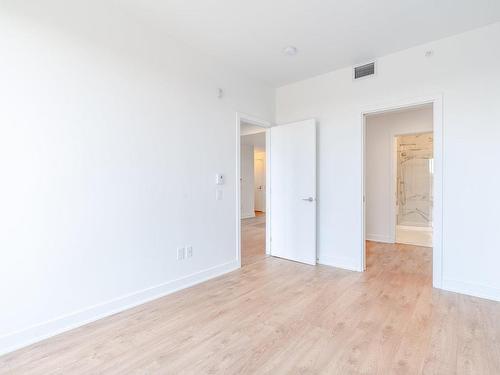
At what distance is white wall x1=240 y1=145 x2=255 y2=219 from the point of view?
8.88 m

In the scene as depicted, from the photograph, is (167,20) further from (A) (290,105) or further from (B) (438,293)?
(B) (438,293)

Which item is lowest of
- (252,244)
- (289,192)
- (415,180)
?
(252,244)

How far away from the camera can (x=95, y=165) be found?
2240 mm

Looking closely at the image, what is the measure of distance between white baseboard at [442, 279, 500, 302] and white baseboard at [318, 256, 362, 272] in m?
0.94

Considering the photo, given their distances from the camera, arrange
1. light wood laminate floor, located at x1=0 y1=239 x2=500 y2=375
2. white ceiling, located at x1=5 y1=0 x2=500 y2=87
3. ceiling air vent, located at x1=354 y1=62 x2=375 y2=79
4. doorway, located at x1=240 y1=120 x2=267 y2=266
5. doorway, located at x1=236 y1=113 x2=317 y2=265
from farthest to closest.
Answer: doorway, located at x1=240 y1=120 x2=267 y2=266 < doorway, located at x1=236 y1=113 x2=317 y2=265 < ceiling air vent, located at x1=354 y1=62 x2=375 y2=79 < white ceiling, located at x1=5 y1=0 x2=500 y2=87 < light wood laminate floor, located at x1=0 y1=239 x2=500 y2=375

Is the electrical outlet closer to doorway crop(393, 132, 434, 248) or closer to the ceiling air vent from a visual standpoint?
the ceiling air vent

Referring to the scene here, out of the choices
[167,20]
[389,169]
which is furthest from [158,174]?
[389,169]

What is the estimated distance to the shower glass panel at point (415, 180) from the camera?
6812mm

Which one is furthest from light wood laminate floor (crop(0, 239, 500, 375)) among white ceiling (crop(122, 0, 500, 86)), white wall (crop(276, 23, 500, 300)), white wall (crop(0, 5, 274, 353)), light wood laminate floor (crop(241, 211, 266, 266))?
white ceiling (crop(122, 0, 500, 86))

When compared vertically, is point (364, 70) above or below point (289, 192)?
above

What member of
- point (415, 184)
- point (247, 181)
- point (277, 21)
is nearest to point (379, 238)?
point (415, 184)

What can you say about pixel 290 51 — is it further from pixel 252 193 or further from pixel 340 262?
pixel 252 193

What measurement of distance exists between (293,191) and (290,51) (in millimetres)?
1884

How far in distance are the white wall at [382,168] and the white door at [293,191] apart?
7.06 ft
